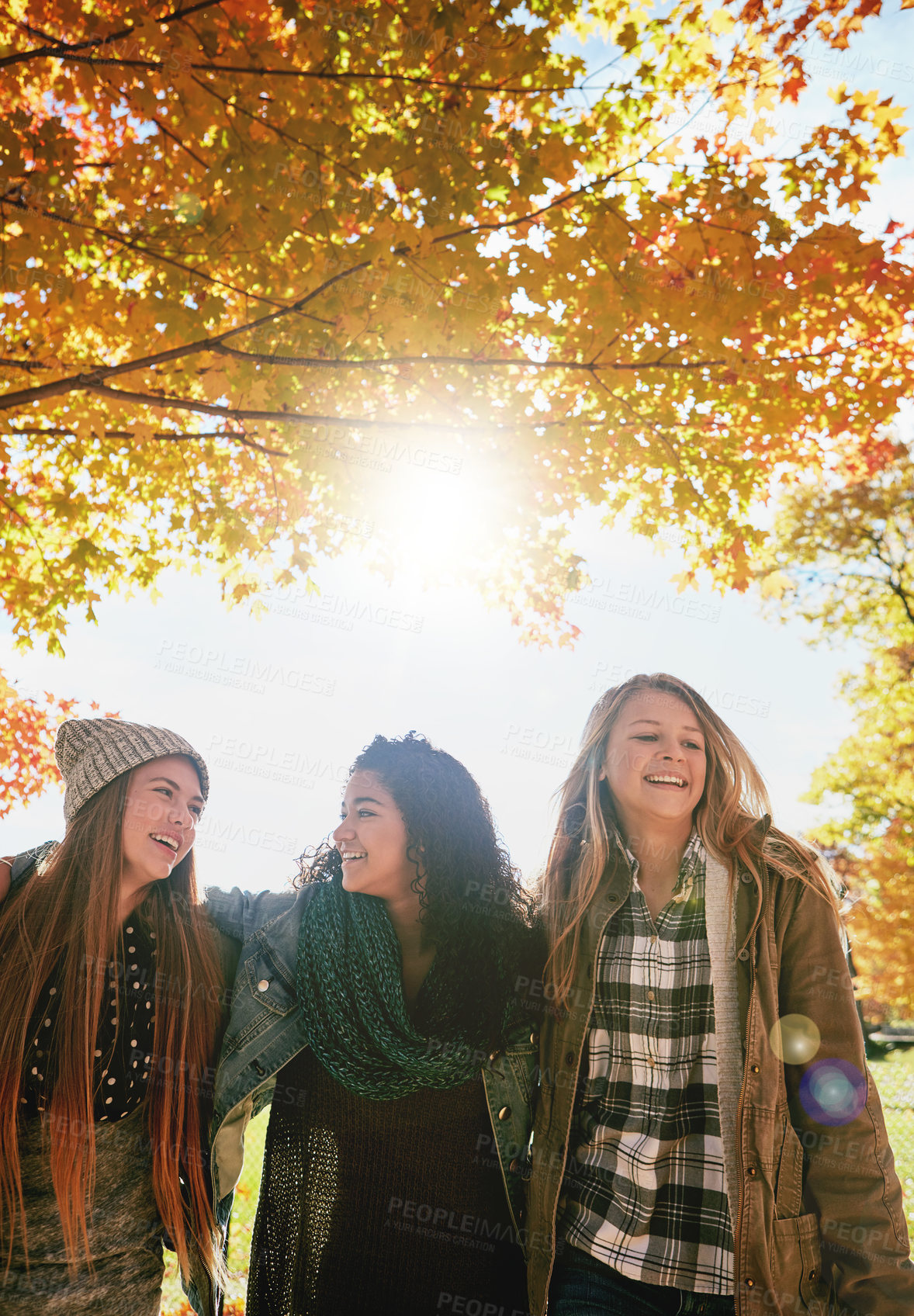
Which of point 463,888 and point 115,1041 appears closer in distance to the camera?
point 115,1041

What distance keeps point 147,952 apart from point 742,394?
3.82 m

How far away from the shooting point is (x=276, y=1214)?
2.65 meters

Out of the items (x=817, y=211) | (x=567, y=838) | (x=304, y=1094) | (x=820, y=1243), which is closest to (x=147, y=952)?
(x=304, y=1094)

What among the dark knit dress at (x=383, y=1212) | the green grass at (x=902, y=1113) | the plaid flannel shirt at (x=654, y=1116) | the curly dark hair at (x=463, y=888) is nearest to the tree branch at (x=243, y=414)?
the curly dark hair at (x=463, y=888)

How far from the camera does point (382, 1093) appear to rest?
8.40ft

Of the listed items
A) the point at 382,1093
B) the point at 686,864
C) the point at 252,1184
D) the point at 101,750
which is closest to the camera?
the point at 382,1093

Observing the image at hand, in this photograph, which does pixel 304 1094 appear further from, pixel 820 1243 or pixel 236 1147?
pixel 820 1243

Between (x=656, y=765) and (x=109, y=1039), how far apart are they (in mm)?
2026

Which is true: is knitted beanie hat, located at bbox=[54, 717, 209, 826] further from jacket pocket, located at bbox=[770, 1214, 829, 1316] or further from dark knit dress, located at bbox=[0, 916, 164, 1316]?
jacket pocket, located at bbox=[770, 1214, 829, 1316]

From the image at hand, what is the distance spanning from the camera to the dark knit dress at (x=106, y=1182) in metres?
2.36

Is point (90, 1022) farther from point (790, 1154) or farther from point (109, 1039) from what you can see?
point (790, 1154)

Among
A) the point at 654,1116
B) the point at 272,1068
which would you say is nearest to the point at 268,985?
the point at 272,1068

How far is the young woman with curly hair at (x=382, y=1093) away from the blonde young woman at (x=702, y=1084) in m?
0.19

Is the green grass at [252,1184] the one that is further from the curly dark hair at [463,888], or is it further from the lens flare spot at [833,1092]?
the curly dark hair at [463,888]
